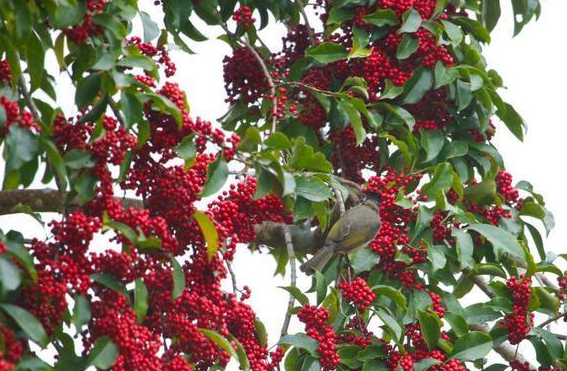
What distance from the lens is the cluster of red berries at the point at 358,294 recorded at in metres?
4.36

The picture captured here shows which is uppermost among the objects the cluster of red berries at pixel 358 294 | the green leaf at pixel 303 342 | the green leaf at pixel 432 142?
the green leaf at pixel 432 142

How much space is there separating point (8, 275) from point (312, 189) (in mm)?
1386

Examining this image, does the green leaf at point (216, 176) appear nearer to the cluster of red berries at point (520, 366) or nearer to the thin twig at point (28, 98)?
the thin twig at point (28, 98)

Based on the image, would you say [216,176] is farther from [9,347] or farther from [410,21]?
[410,21]

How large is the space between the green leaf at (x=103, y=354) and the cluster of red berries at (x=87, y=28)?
3.16 ft

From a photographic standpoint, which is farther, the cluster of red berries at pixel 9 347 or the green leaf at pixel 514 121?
the green leaf at pixel 514 121

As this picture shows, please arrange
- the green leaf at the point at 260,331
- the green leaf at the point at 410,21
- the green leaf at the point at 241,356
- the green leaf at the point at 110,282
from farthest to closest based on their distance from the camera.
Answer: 1. the green leaf at the point at 410,21
2. the green leaf at the point at 260,331
3. the green leaf at the point at 241,356
4. the green leaf at the point at 110,282

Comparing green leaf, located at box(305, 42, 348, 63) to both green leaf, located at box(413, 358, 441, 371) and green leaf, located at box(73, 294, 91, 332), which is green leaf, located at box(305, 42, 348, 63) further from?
green leaf, located at box(73, 294, 91, 332)

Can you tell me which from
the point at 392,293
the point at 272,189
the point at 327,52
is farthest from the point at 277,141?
the point at 327,52

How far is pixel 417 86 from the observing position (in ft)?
16.7

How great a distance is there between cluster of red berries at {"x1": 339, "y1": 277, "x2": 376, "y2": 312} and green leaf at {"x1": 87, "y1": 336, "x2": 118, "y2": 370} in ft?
4.81

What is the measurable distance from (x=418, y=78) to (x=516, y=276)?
1017 millimetres

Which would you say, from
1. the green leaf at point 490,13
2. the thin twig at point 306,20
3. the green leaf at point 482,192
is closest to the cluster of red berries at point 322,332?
the green leaf at point 482,192

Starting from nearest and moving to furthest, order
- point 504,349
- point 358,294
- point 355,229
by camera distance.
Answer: point 358,294, point 504,349, point 355,229
